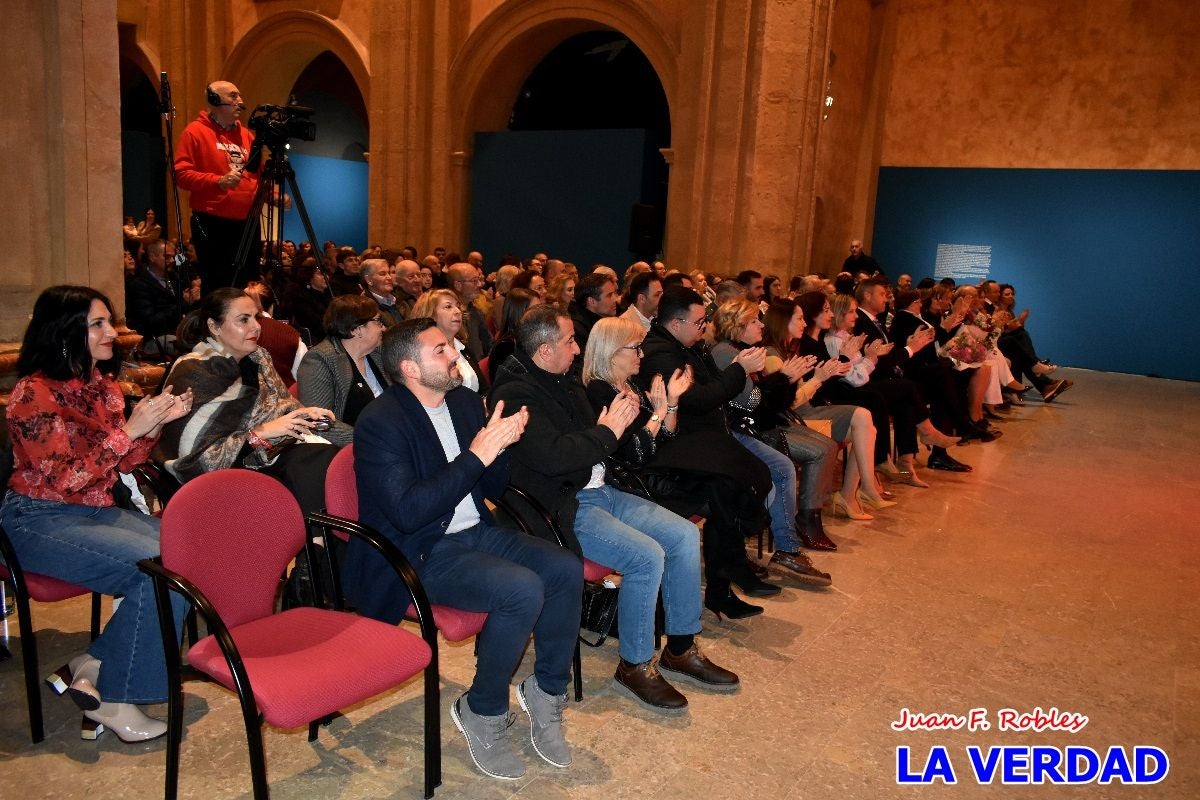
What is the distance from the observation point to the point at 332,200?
16094mm

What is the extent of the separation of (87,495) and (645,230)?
858 centimetres

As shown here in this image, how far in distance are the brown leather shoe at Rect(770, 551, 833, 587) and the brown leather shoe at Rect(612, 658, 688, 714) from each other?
1.26 m

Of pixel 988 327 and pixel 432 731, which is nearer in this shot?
pixel 432 731

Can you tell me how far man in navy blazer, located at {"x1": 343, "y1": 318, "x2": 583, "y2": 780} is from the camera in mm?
2445

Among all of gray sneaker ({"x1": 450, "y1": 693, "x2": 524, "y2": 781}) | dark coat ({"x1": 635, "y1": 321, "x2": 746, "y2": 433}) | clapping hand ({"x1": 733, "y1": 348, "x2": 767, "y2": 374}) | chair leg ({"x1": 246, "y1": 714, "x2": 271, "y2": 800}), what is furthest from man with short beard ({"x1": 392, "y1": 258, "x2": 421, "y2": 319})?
chair leg ({"x1": 246, "y1": 714, "x2": 271, "y2": 800})

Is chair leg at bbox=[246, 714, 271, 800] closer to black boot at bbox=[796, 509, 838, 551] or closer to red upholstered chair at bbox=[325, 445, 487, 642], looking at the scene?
red upholstered chair at bbox=[325, 445, 487, 642]

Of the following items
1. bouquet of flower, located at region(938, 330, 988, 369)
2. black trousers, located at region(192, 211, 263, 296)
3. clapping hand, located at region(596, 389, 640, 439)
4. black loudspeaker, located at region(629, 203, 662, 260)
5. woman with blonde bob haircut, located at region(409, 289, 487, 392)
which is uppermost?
black loudspeaker, located at region(629, 203, 662, 260)

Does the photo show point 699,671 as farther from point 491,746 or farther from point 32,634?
point 32,634

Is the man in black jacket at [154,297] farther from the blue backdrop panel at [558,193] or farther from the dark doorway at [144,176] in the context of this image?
the dark doorway at [144,176]

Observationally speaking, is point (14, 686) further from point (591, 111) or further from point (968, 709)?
point (591, 111)

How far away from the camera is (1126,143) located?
44.3 ft

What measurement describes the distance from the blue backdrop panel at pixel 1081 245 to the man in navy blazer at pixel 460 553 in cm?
1387

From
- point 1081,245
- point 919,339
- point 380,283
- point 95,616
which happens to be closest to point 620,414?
point 95,616

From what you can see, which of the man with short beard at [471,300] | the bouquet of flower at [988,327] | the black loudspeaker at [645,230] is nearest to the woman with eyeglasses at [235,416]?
the man with short beard at [471,300]
